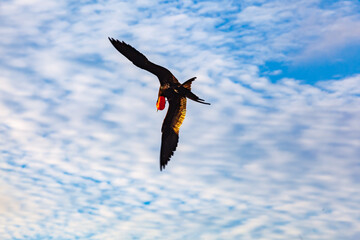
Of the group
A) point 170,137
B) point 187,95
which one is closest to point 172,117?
point 170,137

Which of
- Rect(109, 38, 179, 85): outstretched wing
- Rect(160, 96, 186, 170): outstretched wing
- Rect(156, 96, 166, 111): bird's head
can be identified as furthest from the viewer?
Rect(160, 96, 186, 170): outstretched wing

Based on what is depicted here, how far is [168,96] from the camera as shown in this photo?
19406 mm

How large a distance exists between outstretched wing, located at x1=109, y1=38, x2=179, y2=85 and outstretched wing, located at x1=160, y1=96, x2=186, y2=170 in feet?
6.19

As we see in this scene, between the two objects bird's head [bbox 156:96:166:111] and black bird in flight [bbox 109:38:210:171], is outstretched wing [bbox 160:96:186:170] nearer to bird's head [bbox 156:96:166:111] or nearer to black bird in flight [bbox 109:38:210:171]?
black bird in flight [bbox 109:38:210:171]

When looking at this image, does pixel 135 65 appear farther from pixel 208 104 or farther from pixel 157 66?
pixel 208 104

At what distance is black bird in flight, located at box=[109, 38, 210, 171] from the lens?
61.2ft

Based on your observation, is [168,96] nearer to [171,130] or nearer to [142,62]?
[142,62]

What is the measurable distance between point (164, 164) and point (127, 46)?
5507 mm

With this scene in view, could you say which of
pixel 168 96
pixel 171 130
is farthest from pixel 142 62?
Result: pixel 171 130

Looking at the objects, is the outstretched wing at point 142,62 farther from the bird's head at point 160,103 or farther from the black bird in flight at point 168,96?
the bird's head at point 160,103

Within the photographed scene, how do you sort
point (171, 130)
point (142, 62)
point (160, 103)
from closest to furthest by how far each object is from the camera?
point (142, 62) < point (160, 103) < point (171, 130)

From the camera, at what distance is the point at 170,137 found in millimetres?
21250

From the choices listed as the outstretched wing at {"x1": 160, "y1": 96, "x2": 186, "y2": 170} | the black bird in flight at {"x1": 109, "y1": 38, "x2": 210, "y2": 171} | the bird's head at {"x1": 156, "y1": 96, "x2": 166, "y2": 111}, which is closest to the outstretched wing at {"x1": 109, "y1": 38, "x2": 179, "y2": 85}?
the black bird in flight at {"x1": 109, "y1": 38, "x2": 210, "y2": 171}

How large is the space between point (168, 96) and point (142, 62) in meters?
1.74
